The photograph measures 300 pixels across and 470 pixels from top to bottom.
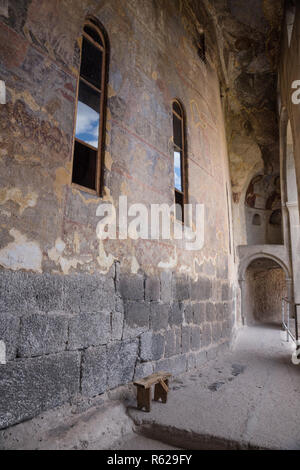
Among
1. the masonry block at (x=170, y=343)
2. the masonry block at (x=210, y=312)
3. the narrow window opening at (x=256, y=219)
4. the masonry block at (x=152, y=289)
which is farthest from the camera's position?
the narrow window opening at (x=256, y=219)

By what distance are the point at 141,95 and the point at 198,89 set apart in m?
2.68

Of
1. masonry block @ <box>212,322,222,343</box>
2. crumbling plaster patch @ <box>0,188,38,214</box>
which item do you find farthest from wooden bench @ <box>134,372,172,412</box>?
masonry block @ <box>212,322,222,343</box>

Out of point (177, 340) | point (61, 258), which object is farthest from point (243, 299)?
point (61, 258)

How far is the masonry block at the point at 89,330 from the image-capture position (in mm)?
2796

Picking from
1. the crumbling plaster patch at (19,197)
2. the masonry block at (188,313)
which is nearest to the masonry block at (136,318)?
the masonry block at (188,313)

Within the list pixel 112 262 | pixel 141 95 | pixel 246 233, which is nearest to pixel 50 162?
pixel 112 262

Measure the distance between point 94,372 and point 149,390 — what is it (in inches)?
24.4

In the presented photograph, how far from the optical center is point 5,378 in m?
2.21

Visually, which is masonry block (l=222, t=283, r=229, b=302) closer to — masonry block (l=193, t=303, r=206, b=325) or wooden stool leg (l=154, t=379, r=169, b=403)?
masonry block (l=193, t=303, r=206, b=325)

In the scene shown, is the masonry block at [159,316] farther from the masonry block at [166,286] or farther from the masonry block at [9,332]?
the masonry block at [9,332]

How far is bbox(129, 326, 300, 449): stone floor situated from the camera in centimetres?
248

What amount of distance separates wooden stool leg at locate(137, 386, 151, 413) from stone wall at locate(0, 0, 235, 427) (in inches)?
12.9

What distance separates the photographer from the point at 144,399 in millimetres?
3012

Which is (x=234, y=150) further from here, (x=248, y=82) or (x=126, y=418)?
(x=126, y=418)
